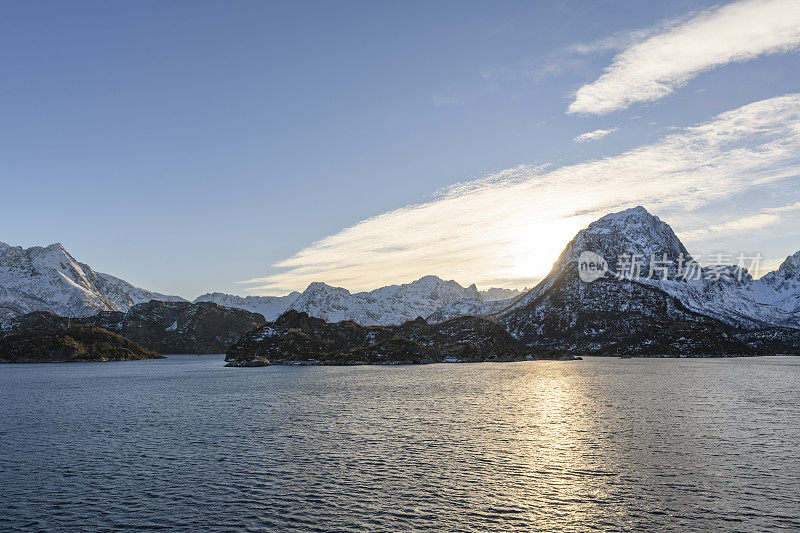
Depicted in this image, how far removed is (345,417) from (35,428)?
160ft

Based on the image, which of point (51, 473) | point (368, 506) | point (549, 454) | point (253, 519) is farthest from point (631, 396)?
point (51, 473)

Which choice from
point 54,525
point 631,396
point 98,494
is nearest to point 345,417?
point 98,494

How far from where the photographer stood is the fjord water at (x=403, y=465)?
39.1 m

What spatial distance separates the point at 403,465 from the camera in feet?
179

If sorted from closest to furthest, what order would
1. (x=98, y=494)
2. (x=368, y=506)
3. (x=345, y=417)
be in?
(x=368, y=506) < (x=98, y=494) < (x=345, y=417)

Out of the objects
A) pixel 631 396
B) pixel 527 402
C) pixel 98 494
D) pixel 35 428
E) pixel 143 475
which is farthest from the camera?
pixel 631 396

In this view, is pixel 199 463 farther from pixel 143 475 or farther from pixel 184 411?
pixel 184 411

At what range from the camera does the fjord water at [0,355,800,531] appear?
1538 inches

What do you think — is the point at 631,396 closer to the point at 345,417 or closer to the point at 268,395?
the point at 345,417

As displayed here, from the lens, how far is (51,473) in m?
51.3

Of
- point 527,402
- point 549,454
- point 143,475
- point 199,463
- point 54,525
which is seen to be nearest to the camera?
point 54,525

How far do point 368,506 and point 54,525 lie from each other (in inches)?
921

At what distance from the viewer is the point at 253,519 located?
38406 mm

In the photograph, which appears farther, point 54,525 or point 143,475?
point 143,475
